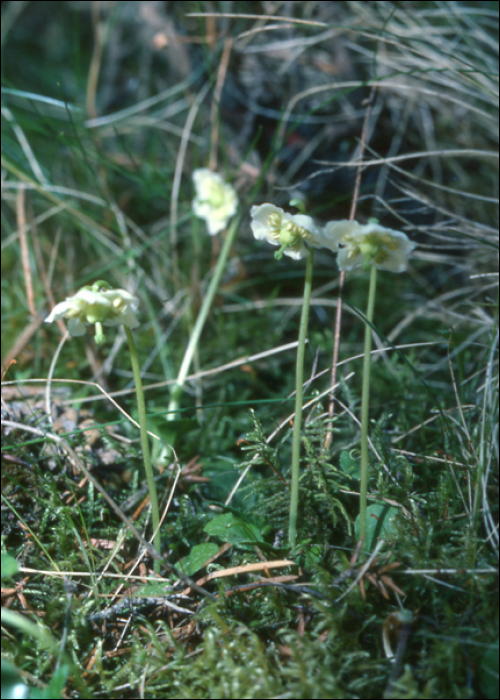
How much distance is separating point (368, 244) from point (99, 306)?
0.47 metres

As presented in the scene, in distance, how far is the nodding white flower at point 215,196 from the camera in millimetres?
898

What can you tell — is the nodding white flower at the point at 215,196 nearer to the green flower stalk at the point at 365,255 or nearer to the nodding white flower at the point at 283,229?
the nodding white flower at the point at 283,229

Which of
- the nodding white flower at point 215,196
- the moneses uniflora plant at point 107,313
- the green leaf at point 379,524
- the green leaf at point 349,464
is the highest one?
the nodding white flower at point 215,196

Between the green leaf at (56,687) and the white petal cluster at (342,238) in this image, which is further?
the white petal cluster at (342,238)

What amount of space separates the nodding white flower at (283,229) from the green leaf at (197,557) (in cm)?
56

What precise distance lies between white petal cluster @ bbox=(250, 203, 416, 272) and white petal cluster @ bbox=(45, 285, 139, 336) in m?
0.27

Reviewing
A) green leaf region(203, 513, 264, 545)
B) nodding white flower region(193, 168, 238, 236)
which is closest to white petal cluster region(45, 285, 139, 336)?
nodding white flower region(193, 168, 238, 236)

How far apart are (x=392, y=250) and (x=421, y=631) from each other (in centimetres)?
A: 62

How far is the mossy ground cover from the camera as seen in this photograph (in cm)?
Result: 85

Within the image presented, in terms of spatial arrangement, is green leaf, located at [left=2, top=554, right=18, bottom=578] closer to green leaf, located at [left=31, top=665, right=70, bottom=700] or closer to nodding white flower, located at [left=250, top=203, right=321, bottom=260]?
green leaf, located at [left=31, top=665, right=70, bottom=700]

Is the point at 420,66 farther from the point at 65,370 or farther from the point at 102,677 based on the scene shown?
the point at 102,677

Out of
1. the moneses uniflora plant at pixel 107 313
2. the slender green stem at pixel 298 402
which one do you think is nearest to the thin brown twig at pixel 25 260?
the moneses uniflora plant at pixel 107 313

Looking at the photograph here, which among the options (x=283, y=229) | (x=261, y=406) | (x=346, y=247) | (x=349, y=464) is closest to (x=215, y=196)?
(x=283, y=229)

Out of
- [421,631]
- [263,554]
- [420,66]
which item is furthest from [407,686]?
[420,66]
